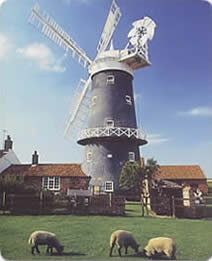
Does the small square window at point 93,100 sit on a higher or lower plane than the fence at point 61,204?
higher

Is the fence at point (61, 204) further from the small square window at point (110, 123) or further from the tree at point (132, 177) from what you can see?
the small square window at point (110, 123)

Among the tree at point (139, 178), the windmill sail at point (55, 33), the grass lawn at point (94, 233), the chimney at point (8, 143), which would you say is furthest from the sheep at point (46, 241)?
the windmill sail at point (55, 33)

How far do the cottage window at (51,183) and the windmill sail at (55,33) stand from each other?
231 cm

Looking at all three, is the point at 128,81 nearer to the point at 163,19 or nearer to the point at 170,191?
the point at 163,19

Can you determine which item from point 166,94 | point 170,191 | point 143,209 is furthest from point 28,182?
point 166,94

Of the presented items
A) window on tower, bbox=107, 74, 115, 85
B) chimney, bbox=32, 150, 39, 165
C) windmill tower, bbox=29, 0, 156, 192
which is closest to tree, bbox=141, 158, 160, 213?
windmill tower, bbox=29, 0, 156, 192

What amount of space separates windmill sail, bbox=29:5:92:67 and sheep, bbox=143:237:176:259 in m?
3.56

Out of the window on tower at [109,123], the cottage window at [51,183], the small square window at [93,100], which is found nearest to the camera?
the cottage window at [51,183]

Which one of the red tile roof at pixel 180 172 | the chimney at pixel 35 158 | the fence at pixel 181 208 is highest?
the chimney at pixel 35 158

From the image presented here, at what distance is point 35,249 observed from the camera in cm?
425

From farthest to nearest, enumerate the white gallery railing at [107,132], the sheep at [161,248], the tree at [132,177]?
the white gallery railing at [107,132] < the tree at [132,177] < the sheep at [161,248]

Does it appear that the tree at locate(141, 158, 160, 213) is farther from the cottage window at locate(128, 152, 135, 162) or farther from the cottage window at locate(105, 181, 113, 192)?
the cottage window at locate(105, 181, 113, 192)

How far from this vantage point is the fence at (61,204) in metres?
4.98

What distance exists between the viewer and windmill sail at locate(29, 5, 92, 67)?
5.41 meters
